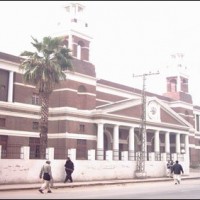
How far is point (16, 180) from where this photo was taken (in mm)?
28406

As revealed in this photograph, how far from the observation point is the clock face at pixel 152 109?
5360 centimetres

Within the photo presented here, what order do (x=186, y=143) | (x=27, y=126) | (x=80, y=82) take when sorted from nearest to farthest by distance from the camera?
(x=27, y=126), (x=80, y=82), (x=186, y=143)

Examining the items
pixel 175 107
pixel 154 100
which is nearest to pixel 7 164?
pixel 154 100

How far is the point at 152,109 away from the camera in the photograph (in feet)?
178

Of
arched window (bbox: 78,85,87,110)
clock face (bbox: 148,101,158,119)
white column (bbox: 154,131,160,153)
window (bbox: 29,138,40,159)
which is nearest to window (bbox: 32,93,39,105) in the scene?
window (bbox: 29,138,40,159)

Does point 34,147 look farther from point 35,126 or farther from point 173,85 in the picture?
point 173,85

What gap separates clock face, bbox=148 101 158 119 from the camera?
176ft

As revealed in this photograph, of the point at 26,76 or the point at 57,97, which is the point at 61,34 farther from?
the point at 26,76

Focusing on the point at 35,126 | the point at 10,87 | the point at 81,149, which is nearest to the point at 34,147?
the point at 35,126

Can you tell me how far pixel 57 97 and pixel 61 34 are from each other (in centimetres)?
768

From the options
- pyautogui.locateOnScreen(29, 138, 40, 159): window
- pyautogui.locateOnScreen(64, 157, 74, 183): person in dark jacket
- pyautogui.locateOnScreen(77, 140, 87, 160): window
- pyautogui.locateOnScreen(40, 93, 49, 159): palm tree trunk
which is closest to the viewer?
pyautogui.locateOnScreen(64, 157, 74, 183): person in dark jacket

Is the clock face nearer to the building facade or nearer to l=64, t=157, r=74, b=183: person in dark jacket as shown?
the building facade

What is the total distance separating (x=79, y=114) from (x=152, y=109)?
12.4 m

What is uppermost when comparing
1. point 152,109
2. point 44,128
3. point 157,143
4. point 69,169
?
point 152,109
